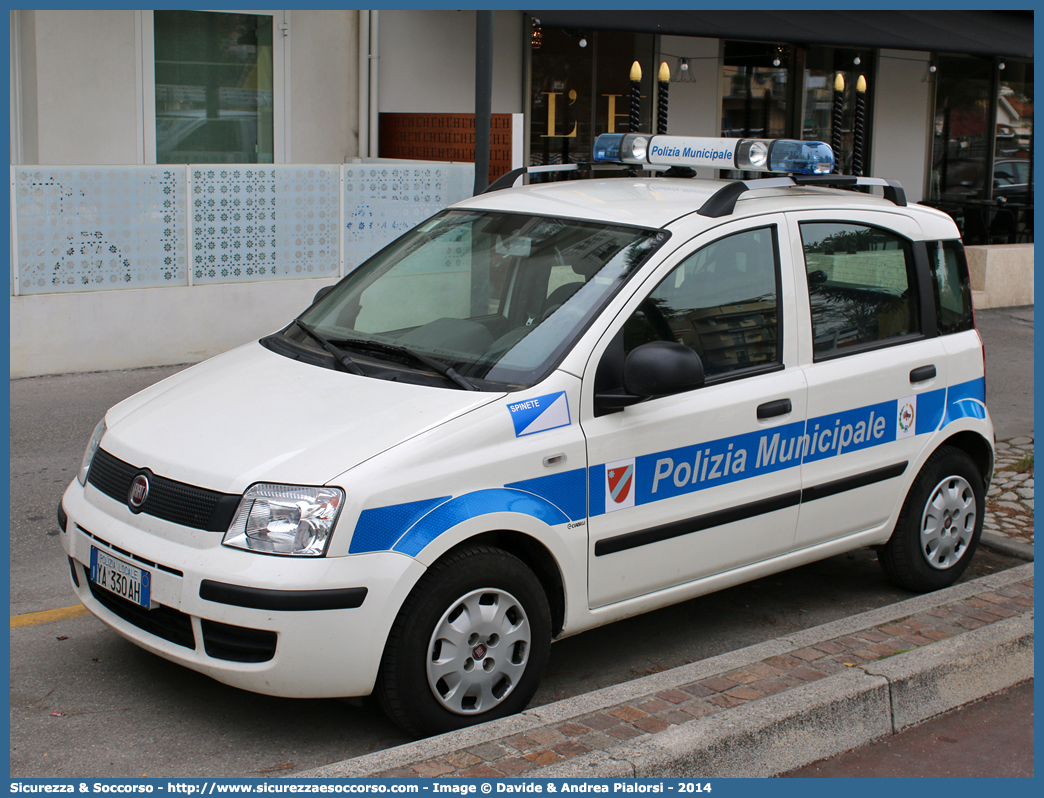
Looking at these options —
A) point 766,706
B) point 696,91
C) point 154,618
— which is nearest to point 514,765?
point 766,706

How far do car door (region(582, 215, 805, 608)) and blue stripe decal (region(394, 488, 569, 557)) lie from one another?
215 millimetres

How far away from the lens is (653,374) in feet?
12.6

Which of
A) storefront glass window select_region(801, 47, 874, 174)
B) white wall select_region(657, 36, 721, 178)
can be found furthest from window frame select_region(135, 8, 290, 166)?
storefront glass window select_region(801, 47, 874, 174)

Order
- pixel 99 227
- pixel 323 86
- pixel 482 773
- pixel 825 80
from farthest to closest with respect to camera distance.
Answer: pixel 825 80, pixel 323 86, pixel 99 227, pixel 482 773

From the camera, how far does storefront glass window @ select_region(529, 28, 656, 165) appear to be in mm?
13898

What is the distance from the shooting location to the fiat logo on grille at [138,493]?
364 centimetres

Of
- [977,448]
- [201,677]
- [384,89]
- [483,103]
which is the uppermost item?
[384,89]

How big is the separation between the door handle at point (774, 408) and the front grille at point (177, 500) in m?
2.00

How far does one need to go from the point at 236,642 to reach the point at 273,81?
9.53 meters

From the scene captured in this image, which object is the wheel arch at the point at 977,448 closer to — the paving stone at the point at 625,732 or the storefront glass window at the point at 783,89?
the paving stone at the point at 625,732

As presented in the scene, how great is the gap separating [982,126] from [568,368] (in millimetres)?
16852

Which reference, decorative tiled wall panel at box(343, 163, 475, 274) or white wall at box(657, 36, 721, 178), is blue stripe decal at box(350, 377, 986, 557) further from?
white wall at box(657, 36, 721, 178)

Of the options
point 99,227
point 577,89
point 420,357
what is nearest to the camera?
point 420,357

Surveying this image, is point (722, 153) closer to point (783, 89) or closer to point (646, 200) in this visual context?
point (646, 200)
